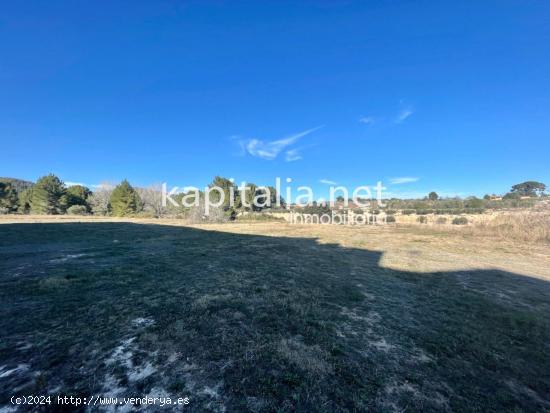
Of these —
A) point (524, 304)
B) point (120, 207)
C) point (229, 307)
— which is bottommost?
point (524, 304)

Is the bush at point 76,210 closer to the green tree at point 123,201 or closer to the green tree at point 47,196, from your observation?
the green tree at point 47,196

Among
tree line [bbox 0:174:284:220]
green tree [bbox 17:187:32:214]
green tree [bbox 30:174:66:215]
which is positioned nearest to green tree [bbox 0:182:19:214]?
tree line [bbox 0:174:284:220]

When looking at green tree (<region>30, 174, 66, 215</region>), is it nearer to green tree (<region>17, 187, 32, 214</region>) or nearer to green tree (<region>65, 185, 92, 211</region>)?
green tree (<region>65, 185, 92, 211</region>)

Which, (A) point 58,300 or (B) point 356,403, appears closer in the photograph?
(B) point 356,403

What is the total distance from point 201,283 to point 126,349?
2.16 metres

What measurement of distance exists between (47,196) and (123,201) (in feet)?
30.3

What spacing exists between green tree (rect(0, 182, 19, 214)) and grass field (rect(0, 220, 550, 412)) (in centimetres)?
4259

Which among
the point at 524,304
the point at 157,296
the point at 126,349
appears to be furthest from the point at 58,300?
the point at 524,304

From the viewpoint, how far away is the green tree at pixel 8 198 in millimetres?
33156

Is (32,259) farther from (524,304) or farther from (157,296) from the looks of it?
(524,304)

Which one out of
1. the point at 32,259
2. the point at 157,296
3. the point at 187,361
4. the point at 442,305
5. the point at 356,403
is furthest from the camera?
the point at 32,259

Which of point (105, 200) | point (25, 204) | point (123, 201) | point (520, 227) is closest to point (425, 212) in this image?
point (520, 227)

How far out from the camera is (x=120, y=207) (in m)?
34.6

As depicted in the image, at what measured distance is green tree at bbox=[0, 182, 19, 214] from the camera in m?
33.2
